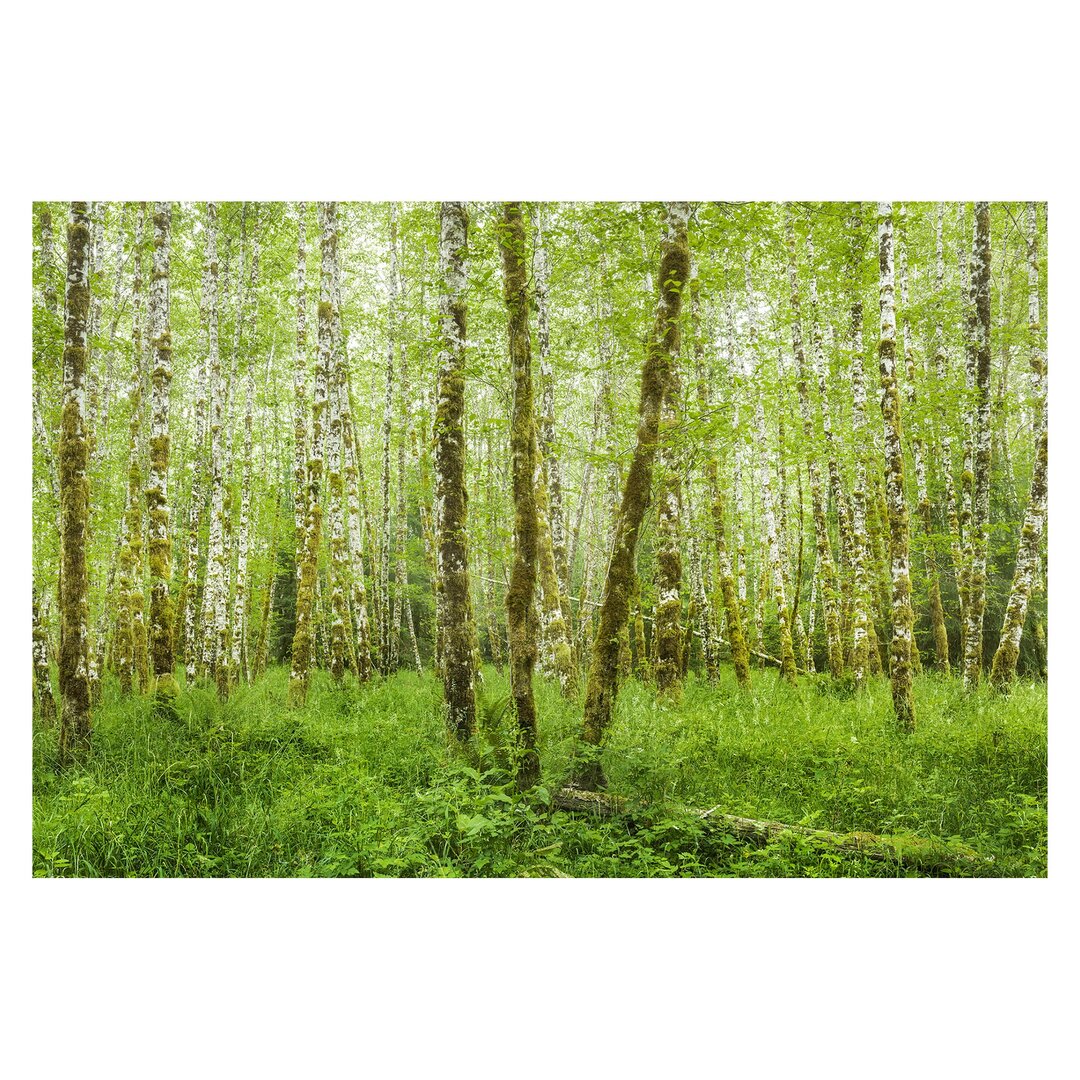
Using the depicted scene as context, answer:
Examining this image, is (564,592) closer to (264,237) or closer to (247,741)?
(247,741)

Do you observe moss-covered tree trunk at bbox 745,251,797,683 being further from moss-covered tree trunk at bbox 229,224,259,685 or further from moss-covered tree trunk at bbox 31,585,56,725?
moss-covered tree trunk at bbox 31,585,56,725

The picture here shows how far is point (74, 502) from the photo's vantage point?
209 inches

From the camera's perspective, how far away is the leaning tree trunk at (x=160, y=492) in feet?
19.2

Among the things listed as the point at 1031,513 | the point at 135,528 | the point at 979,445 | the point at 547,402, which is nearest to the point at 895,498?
the point at 1031,513

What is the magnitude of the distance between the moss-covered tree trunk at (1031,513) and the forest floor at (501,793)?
1.25ft

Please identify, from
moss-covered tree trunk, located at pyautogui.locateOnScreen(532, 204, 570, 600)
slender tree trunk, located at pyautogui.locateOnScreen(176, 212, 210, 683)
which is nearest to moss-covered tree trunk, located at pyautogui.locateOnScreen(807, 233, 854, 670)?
moss-covered tree trunk, located at pyautogui.locateOnScreen(532, 204, 570, 600)

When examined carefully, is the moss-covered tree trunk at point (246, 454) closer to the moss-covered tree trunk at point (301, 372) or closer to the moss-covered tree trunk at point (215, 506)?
the moss-covered tree trunk at point (215, 506)

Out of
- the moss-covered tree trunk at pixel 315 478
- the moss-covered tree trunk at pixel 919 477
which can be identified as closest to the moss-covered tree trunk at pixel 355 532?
the moss-covered tree trunk at pixel 315 478

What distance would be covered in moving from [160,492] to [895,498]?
22.8 ft

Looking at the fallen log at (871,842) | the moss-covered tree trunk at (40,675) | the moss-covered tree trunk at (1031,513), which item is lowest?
the fallen log at (871,842)

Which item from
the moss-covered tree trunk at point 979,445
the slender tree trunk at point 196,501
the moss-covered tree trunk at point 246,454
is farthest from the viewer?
the moss-covered tree trunk at point 246,454

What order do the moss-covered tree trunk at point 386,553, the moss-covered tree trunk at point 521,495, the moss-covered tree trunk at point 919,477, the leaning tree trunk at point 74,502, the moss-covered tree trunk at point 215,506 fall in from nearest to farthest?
1. the moss-covered tree trunk at point 521,495
2. the leaning tree trunk at point 74,502
3. the moss-covered tree trunk at point 919,477
4. the moss-covered tree trunk at point 215,506
5. the moss-covered tree trunk at point 386,553

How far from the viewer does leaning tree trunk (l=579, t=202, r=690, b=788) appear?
5078mm

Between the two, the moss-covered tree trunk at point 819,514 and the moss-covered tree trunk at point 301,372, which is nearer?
the moss-covered tree trunk at point 301,372
